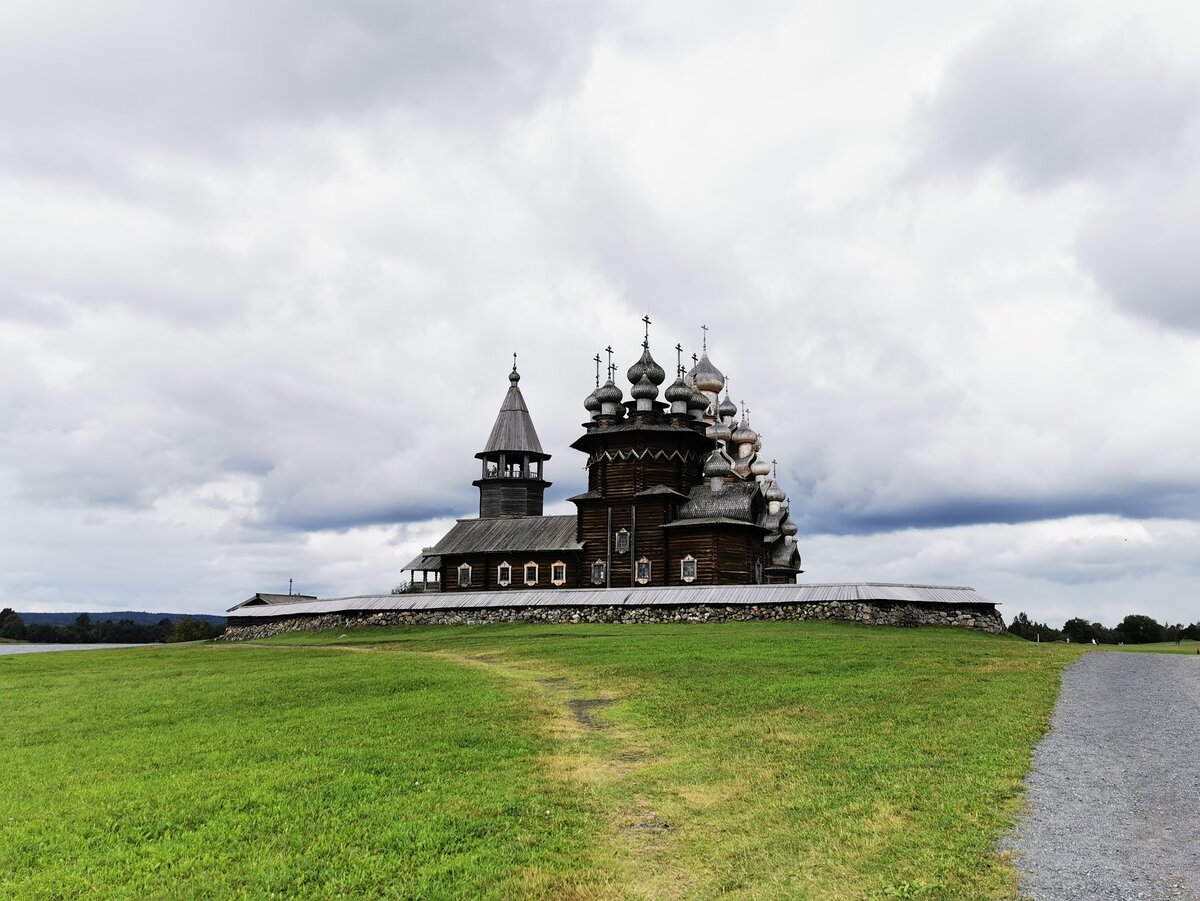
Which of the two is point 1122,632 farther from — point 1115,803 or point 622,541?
point 1115,803

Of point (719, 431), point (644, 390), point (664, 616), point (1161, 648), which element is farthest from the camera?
point (719, 431)

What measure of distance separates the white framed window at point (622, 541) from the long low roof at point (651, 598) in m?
7.55

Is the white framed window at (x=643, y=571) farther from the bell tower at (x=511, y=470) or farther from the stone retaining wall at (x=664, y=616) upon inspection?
the bell tower at (x=511, y=470)

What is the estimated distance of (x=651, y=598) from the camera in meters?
41.9

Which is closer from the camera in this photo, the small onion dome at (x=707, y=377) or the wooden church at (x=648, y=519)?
the wooden church at (x=648, y=519)

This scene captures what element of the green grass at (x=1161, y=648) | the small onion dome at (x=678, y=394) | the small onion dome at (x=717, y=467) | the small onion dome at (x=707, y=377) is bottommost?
the green grass at (x=1161, y=648)

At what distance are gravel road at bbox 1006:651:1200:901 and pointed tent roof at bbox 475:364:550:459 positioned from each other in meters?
50.8

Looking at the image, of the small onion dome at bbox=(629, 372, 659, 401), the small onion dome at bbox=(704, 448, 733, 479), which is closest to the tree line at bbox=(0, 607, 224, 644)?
the small onion dome at bbox=(629, 372, 659, 401)

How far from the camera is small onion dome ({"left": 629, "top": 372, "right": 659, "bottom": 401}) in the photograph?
54188 mm

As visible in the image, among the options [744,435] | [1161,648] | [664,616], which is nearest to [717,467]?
[744,435]

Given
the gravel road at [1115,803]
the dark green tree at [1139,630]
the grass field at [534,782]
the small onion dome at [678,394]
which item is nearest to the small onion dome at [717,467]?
the small onion dome at [678,394]

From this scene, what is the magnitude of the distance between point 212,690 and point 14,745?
564cm

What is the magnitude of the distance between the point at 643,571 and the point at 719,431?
1259 centimetres

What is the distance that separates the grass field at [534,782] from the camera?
8961 millimetres
